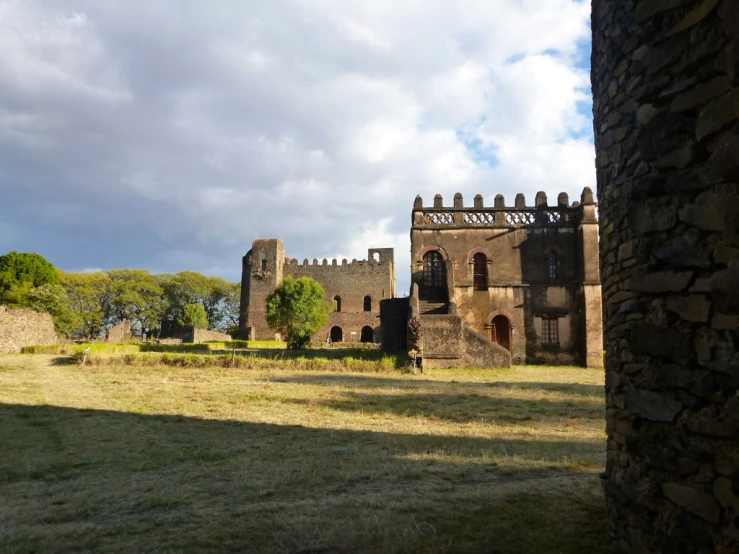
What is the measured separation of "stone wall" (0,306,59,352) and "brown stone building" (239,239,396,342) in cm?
1871

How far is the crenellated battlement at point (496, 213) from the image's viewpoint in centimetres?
2428

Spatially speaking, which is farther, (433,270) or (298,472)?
(433,270)

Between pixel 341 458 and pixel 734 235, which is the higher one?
pixel 734 235

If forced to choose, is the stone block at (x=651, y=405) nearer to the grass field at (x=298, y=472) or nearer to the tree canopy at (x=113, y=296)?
the grass field at (x=298, y=472)

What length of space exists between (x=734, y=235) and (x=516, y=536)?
7.99ft

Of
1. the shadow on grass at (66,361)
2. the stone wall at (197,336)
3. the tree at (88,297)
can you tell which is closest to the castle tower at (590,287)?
the shadow on grass at (66,361)

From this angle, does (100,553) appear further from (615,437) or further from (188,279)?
(188,279)

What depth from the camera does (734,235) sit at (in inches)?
100.0

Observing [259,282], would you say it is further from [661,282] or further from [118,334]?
[661,282]

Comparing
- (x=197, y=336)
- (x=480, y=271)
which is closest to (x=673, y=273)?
(x=480, y=271)

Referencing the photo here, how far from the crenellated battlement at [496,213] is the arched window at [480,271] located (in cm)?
157

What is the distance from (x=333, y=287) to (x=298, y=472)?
147 ft

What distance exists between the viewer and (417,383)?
14695 mm

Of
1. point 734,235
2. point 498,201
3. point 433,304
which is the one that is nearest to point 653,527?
point 734,235
